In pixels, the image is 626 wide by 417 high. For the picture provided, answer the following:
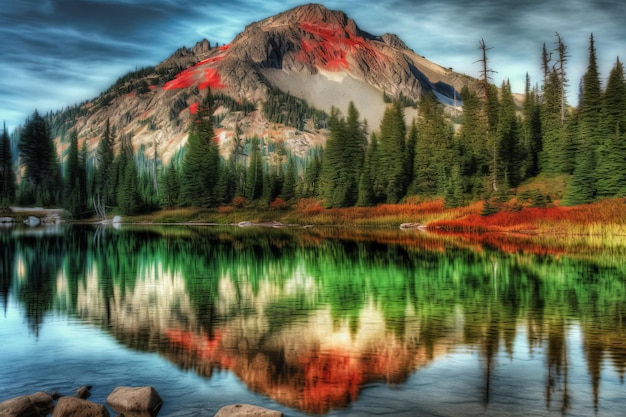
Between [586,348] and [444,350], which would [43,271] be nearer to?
[444,350]

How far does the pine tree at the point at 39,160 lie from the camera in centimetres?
14788

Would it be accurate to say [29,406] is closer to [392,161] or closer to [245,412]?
[245,412]

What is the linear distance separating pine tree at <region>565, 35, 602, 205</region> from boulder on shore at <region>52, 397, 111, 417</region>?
68278 millimetres

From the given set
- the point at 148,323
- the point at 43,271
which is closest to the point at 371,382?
the point at 148,323

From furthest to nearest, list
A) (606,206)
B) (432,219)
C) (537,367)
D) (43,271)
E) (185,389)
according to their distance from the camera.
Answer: (432,219) < (606,206) < (43,271) < (537,367) < (185,389)

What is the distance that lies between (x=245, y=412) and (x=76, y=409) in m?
2.85

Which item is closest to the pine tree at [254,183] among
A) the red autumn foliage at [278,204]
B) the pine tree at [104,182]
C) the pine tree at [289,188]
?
the pine tree at [289,188]

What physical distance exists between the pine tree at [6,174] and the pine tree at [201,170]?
42.1 meters

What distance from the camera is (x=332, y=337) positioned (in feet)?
54.5

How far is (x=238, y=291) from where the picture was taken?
2577 cm

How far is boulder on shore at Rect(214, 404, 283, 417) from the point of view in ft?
32.3

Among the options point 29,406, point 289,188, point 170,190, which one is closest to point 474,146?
point 289,188

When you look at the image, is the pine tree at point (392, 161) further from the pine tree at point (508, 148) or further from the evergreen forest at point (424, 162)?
the pine tree at point (508, 148)

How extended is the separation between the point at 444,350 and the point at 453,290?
10886mm
